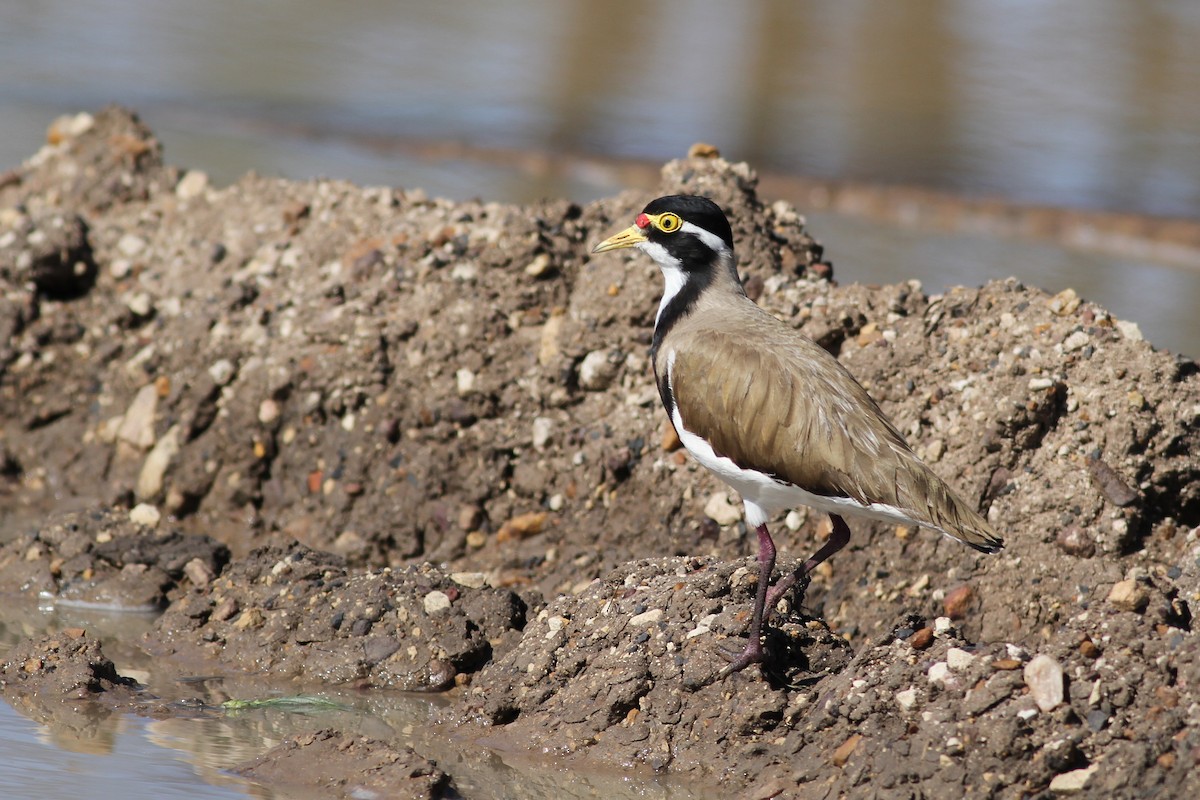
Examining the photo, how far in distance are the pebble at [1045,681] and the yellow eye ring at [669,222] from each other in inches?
87.5

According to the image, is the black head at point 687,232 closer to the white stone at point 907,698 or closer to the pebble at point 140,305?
the white stone at point 907,698

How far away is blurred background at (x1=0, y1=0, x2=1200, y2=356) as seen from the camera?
12109 mm

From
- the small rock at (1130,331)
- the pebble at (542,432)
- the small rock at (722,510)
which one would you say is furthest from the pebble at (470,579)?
the small rock at (1130,331)

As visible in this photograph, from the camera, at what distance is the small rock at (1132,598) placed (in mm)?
5172

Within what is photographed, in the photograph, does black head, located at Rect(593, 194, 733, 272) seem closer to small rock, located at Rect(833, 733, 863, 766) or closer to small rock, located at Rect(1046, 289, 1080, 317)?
small rock, located at Rect(1046, 289, 1080, 317)

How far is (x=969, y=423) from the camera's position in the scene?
6.12 meters

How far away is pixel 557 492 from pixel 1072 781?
2.89 metres

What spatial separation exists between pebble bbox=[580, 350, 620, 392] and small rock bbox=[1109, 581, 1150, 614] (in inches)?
102

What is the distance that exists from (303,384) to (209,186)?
1982 millimetres

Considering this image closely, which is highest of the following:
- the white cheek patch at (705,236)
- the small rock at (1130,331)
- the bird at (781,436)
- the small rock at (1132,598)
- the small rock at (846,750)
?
the white cheek patch at (705,236)

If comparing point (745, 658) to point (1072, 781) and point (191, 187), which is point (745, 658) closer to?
point (1072, 781)

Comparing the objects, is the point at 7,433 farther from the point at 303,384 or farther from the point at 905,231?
the point at 905,231

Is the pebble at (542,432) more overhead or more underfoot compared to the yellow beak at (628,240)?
more underfoot

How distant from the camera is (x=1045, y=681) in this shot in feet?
15.3
